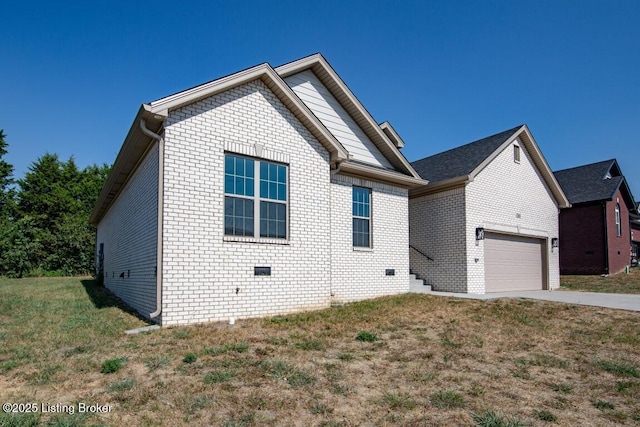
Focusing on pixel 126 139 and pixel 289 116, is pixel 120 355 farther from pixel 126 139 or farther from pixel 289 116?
pixel 289 116

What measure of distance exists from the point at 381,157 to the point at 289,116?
4.37 m

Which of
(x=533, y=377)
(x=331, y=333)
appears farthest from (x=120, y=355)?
(x=533, y=377)

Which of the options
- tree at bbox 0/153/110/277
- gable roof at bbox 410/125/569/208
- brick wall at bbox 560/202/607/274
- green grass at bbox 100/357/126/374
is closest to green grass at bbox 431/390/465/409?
green grass at bbox 100/357/126/374

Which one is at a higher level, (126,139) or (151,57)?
(151,57)

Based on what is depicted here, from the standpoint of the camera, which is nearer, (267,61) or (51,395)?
(51,395)

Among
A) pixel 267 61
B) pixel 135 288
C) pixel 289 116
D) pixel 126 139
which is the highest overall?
pixel 267 61

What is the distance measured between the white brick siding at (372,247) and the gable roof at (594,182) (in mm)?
16108

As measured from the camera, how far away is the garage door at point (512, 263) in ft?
49.0

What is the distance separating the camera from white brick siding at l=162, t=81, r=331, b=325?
789 cm

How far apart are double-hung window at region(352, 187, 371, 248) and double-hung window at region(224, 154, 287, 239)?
3.10m

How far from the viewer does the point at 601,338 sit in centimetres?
758

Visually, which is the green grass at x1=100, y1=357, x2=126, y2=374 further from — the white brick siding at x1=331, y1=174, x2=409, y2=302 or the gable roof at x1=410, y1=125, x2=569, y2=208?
the gable roof at x1=410, y1=125, x2=569, y2=208

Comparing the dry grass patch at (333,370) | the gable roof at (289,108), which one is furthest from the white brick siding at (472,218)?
the dry grass patch at (333,370)

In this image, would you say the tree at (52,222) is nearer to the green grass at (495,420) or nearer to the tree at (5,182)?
the tree at (5,182)
